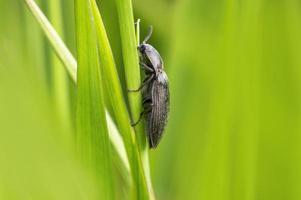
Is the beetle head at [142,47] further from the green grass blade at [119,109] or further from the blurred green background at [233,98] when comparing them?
the green grass blade at [119,109]

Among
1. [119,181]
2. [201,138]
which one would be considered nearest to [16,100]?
[119,181]

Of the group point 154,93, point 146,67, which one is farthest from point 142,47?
point 154,93

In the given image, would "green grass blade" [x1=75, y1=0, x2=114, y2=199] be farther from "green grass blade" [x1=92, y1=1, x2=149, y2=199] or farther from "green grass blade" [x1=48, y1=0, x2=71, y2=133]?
"green grass blade" [x1=48, y1=0, x2=71, y2=133]

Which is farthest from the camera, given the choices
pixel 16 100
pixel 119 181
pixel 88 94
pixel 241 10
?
pixel 241 10

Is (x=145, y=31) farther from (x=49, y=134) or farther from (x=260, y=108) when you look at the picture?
(x=49, y=134)

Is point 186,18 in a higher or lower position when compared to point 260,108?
higher

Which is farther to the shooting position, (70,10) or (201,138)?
(70,10)

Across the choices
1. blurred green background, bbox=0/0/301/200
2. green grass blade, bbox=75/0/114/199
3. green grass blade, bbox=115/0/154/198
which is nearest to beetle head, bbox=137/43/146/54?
blurred green background, bbox=0/0/301/200

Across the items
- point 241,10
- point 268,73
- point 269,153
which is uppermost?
point 241,10
